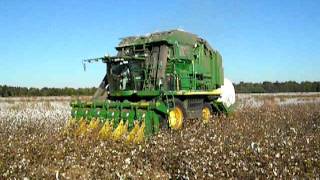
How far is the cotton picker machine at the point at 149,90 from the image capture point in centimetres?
1197

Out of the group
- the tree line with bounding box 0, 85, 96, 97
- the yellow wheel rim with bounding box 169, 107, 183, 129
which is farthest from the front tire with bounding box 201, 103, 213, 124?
the tree line with bounding box 0, 85, 96, 97

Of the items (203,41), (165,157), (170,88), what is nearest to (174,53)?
(170,88)

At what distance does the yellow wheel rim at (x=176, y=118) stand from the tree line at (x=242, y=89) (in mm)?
48489

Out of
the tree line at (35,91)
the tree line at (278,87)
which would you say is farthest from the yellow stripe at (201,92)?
the tree line at (278,87)

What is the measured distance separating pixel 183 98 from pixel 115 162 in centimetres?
622

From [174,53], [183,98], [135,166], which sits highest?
[174,53]

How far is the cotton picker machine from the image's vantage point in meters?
12.0

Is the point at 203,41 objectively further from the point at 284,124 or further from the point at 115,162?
the point at 115,162

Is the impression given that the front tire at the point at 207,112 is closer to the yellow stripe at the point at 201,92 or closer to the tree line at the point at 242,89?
the yellow stripe at the point at 201,92

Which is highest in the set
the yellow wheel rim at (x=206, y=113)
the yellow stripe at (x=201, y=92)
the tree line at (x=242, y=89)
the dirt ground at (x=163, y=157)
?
the tree line at (x=242, y=89)

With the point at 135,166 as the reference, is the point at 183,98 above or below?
above

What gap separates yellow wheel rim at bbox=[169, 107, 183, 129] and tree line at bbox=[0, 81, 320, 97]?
48.5m

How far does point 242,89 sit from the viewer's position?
2906 inches

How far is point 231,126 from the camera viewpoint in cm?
1242
